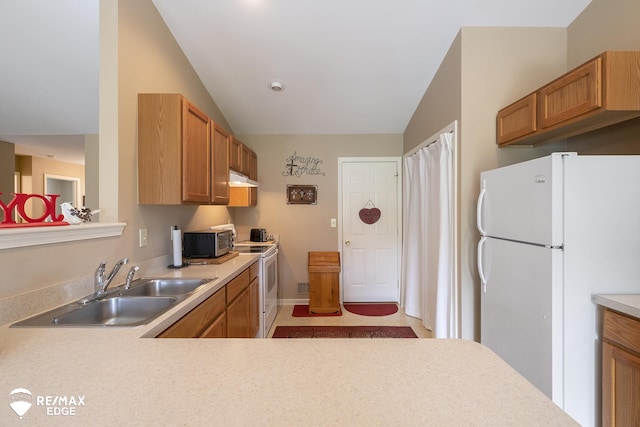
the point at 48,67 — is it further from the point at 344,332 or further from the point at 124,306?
the point at 344,332

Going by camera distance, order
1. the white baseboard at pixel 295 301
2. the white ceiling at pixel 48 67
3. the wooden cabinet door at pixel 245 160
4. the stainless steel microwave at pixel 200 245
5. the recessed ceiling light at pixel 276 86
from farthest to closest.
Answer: the white baseboard at pixel 295 301, the wooden cabinet door at pixel 245 160, the recessed ceiling light at pixel 276 86, the stainless steel microwave at pixel 200 245, the white ceiling at pixel 48 67

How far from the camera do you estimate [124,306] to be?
1525 millimetres

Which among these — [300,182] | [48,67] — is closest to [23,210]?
[48,67]

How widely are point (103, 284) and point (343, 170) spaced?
9.85ft

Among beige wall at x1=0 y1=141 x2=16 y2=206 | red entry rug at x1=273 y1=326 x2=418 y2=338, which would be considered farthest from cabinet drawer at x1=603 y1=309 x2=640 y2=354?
beige wall at x1=0 y1=141 x2=16 y2=206

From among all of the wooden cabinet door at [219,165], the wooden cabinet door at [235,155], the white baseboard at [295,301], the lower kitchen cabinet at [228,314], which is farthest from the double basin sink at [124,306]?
the white baseboard at [295,301]

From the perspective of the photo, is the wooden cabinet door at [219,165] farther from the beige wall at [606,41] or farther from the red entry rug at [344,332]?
the beige wall at [606,41]

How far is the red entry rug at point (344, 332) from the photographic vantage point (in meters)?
2.93

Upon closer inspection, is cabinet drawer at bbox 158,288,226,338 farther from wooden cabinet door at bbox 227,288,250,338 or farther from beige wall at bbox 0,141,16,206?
beige wall at bbox 0,141,16,206

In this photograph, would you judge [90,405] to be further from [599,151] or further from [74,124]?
[74,124]

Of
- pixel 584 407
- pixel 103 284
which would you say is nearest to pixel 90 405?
pixel 103 284

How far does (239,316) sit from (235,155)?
164 cm

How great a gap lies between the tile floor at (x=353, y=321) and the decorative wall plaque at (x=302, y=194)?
1527 mm

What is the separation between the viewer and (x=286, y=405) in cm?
60
